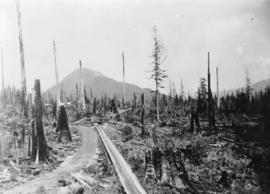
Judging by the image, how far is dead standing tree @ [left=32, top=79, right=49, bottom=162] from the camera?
15.9 m

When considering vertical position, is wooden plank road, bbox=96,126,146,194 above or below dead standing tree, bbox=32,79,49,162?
below

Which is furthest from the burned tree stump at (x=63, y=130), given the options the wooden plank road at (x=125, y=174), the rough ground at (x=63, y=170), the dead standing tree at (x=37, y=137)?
the wooden plank road at (x=125, y=174)

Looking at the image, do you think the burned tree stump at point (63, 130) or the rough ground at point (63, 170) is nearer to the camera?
the rough ground at point (63, 170)

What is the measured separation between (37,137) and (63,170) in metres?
3.11

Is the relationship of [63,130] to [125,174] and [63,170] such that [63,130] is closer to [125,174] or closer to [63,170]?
[63,170]

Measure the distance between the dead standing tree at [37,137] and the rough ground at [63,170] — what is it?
145 centimetres

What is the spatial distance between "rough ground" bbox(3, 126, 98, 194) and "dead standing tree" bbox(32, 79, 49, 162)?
1446 mm

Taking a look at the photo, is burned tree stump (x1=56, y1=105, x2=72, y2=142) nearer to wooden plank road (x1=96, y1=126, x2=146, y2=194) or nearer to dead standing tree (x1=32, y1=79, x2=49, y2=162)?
dead standing tree (x1=32, y1=79, x2=49, y2=162)

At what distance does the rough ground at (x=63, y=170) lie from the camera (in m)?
11.5

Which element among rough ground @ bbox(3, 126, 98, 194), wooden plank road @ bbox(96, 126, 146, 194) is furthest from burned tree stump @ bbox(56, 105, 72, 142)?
wooden plank road @ bbox(96, 126, 146, 194)

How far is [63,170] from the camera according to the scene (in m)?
14.8

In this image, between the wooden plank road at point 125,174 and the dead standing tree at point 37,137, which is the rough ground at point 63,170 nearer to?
the dead standing tree at point 37,137

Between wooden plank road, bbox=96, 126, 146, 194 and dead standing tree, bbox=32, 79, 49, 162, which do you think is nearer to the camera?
wooden plank road, bbox=96, 126, 146, 194

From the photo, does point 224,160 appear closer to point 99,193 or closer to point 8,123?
point 99,193
